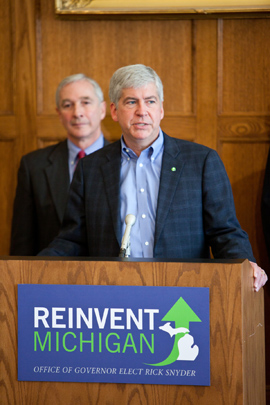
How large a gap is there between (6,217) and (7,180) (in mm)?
216

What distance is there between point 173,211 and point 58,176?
3.69ft

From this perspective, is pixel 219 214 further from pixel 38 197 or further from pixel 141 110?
pixel 38 197

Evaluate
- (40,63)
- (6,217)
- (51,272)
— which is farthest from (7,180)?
(51,272)

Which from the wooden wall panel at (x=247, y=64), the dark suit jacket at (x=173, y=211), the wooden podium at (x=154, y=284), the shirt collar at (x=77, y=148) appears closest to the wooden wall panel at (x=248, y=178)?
the wooden wall panel at (x=247, y=64)

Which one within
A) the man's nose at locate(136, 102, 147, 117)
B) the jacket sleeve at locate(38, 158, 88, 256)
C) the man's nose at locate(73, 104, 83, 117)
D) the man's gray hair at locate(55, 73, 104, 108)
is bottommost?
the jacket sleeve at locate(38, 158, 88, 256)

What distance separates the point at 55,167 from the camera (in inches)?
125

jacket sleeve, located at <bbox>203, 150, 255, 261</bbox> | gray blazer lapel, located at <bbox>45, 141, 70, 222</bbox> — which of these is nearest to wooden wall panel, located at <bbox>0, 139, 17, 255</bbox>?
gray blazer lapel, located at <bbox>45, 141, 70, 222</bbox>

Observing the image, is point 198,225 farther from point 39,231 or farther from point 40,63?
point 40,63

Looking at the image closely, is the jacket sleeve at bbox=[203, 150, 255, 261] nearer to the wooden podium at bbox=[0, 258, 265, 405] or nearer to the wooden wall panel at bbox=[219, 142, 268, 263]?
the wooden podium at bbox=[0, 258, 265, 405]

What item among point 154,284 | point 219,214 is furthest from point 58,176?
point 154,284

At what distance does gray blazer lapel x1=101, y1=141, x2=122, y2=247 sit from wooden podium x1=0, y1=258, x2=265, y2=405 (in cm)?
55

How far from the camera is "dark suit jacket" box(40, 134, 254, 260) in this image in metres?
2.19

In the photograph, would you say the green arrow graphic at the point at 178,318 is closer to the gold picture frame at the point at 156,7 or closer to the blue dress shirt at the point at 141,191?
the blue dress shirt at the point at 141,191

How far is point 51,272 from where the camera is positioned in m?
1.71
